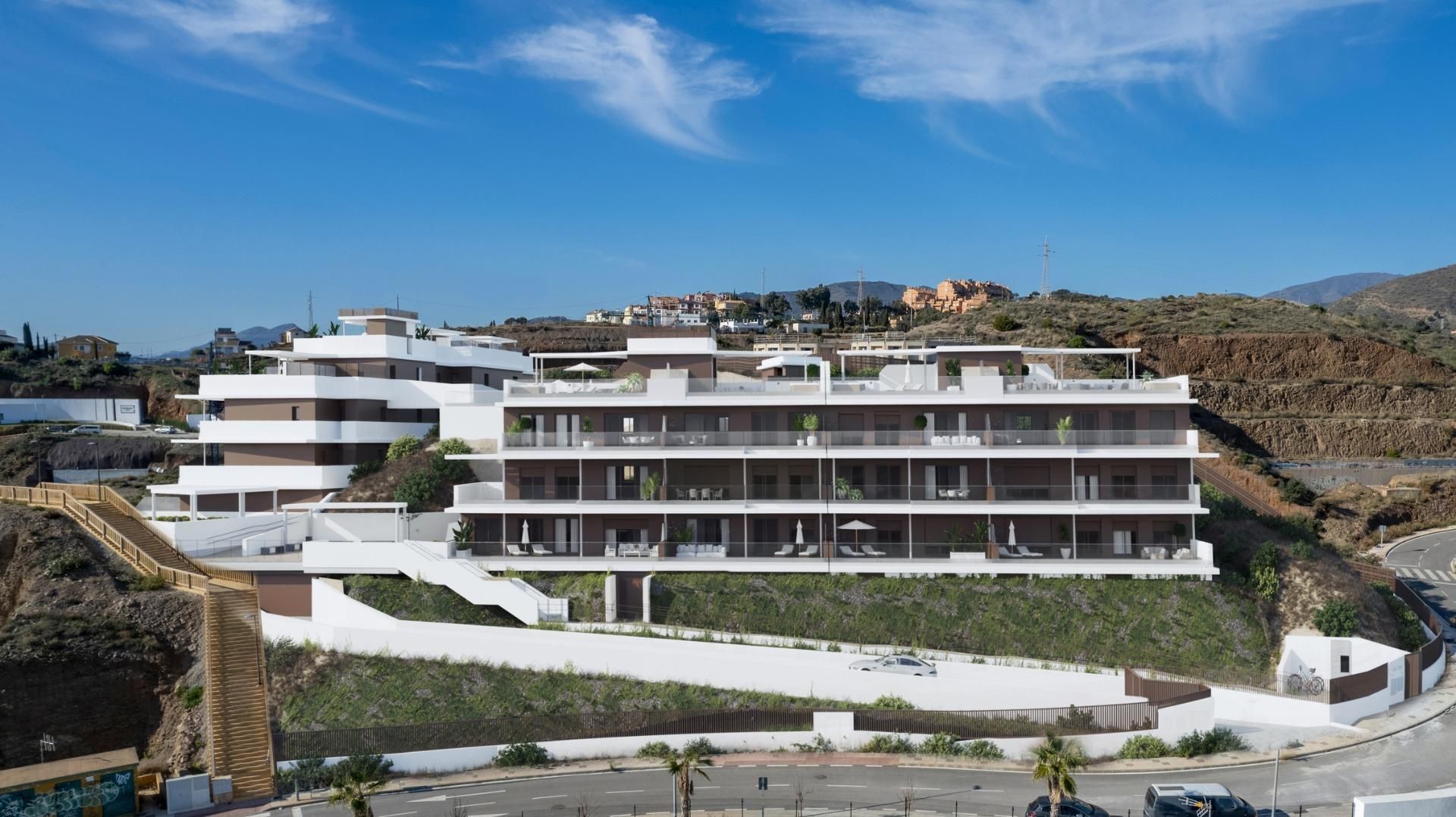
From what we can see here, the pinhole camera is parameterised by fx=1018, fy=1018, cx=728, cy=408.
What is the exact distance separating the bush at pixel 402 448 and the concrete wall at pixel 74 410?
66.3 metres

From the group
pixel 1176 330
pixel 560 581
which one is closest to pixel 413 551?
pixel 560 581

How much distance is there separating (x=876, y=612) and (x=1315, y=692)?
13887mm

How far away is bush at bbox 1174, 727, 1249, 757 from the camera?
95.8ft

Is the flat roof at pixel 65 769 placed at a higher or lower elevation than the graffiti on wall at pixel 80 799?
higher

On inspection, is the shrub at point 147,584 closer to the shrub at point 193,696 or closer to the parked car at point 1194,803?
the shrub at point 193,696

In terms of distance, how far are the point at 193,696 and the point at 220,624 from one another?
260 cm

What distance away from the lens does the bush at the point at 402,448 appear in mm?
50469

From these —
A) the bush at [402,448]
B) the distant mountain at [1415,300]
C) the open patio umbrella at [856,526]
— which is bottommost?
the open patio umbrella at [856,526]

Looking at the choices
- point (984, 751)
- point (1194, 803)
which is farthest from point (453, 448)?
point (1194, 803)

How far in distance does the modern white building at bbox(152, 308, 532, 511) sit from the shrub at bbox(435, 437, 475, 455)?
2224 mm

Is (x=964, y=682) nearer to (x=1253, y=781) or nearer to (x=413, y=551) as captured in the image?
(x=1253, y=781)

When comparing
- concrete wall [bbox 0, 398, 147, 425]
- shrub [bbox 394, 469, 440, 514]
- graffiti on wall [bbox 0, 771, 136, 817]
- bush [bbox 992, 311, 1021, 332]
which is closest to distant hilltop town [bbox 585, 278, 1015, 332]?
bush [bbox 992, 311, 1021, 332]

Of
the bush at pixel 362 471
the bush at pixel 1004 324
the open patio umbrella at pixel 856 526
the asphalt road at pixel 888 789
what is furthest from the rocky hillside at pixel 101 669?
the bush at pixel 1004 324

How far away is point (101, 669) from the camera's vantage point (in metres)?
36.4
